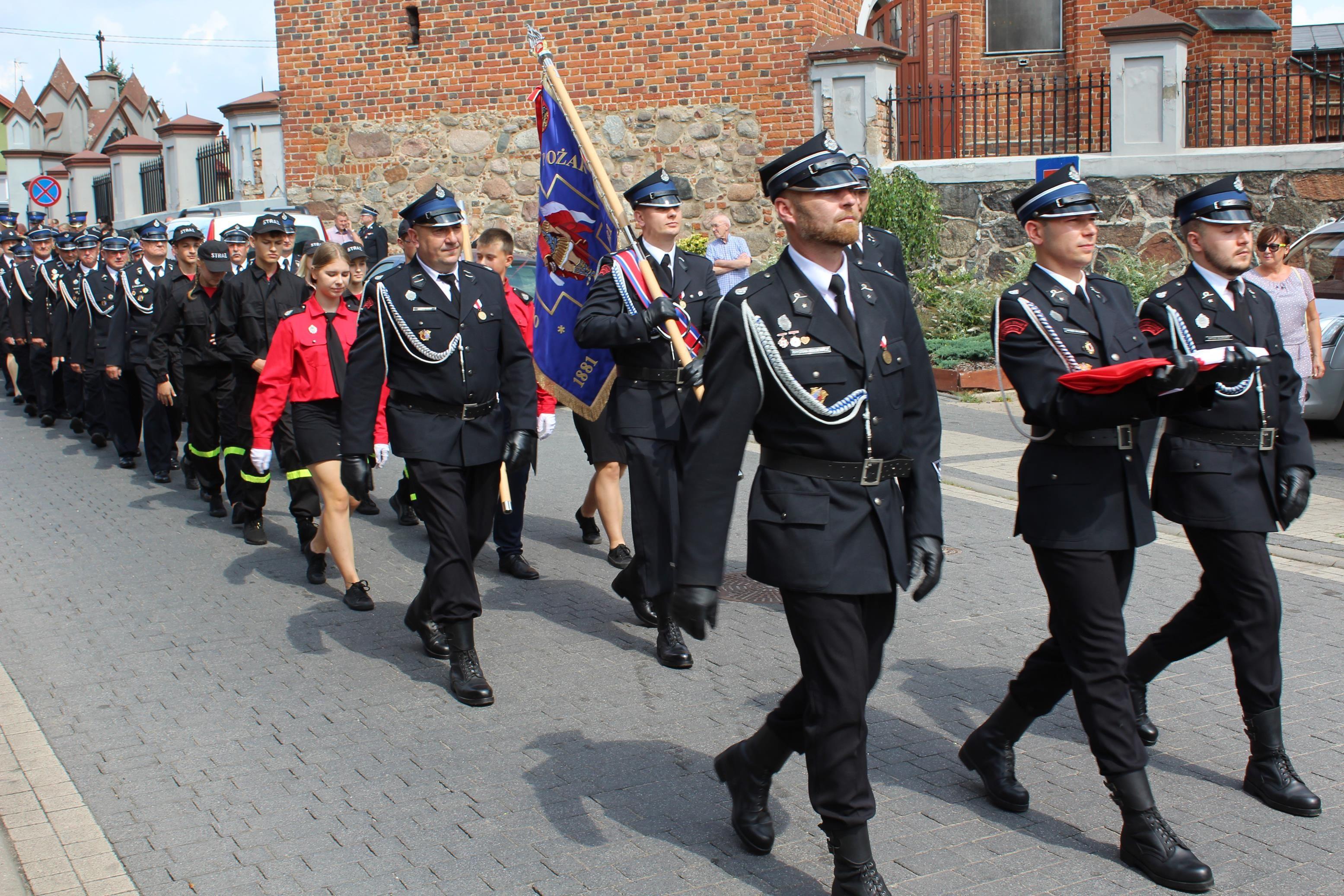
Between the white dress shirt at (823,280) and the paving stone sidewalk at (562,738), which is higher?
the white dress shirt at (823,280)

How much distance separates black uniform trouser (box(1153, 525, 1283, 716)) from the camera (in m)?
4.44

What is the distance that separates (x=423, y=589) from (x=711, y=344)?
279 cm

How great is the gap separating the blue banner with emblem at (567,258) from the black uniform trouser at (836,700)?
3784mm

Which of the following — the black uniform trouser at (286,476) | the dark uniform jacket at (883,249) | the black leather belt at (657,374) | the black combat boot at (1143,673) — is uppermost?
the dark uniform jacket at (883,249)

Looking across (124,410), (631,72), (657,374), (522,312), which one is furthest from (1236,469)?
(631,72)

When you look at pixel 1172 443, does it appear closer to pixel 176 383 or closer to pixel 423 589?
pixel 423 589

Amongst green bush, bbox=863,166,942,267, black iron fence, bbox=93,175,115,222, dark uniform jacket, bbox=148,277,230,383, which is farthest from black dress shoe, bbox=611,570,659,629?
black iron fence, bbox=93,175,115,222

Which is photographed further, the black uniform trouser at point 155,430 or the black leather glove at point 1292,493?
the black uniform trouser at point 155,430

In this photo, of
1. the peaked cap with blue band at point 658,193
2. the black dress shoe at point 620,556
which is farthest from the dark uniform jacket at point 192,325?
the peaked cap with blue band at point 658,193

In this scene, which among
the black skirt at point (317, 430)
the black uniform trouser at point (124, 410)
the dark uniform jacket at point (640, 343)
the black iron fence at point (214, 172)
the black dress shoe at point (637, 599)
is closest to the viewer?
the dark uniform jacket at point (640, 343)

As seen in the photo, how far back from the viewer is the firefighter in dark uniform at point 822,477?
12.0 feet

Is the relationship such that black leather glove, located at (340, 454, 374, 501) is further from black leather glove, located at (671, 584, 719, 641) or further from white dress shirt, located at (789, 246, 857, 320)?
white dress shirt, located at (789, 246, 857, 320)

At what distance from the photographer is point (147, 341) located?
1173 cm

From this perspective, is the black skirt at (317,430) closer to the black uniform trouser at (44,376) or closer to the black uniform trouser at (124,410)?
the black uniform trouser at (124,410)
